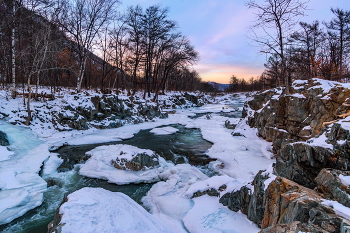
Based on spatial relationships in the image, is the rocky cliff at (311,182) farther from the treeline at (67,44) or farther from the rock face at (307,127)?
the treeline at (67,44)

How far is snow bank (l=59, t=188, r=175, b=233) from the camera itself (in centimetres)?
319

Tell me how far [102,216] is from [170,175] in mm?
3874

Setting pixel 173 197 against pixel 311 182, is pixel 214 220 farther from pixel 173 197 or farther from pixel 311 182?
pixel 311 182

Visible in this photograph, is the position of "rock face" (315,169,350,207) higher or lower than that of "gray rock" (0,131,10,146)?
higher

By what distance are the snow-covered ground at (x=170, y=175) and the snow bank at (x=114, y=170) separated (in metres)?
0.36

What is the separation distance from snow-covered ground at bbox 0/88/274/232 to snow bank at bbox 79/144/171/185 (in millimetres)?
360

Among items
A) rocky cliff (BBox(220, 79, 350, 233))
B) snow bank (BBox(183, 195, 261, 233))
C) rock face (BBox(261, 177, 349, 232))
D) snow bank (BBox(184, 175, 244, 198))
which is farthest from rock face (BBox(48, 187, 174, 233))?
rock face (BBox(261, 177, 349, 232))

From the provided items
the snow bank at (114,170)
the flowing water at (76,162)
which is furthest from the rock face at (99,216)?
the snow bank at (114,170)

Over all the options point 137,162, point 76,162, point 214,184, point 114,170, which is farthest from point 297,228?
point 76,162

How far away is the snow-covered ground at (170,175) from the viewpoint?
4629 millimetres

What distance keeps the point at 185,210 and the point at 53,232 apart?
3.26 meters

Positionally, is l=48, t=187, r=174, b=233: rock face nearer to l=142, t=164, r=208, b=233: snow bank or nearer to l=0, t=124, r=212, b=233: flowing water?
l=142, t=164, r=208, b=233: snow bank

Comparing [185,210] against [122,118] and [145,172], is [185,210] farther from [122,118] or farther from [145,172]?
[122,118]

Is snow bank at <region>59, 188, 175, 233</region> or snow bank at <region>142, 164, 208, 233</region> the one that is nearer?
snow bank at <region>59, 188, 175, 233</region>
